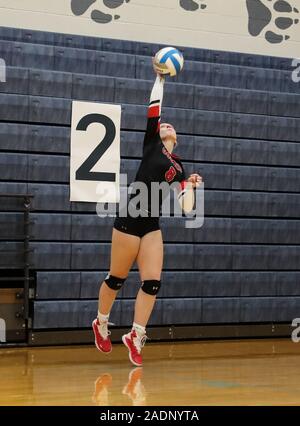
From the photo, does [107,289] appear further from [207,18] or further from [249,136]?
[207,18]

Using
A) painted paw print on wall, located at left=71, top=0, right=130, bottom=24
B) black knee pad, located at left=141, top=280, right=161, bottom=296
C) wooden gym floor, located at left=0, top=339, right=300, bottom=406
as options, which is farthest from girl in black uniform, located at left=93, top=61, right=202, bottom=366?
painted paw print on wall, located at left=71, top=0, right=130, bottom=24

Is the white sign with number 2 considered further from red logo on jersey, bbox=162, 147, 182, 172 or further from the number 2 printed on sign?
red logo on jersey, bbox=162, 147, 182, 172

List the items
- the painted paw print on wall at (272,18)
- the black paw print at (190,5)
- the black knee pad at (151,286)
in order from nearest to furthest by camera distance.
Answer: the black knee pad at (151,286)
the black paw print at (190,5)
the painted paw print on wall at (272,18)

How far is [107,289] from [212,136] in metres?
2.97

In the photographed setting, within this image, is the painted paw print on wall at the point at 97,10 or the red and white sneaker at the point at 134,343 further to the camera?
the painted paw print on wall at the point at 97,10

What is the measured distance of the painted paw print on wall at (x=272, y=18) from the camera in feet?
29.1

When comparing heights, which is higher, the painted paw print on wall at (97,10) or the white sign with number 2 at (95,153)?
the painted paw print on wall at (97,10)

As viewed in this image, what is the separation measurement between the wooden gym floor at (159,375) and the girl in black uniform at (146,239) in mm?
409

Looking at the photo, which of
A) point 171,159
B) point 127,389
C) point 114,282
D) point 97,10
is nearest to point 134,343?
point 114,282

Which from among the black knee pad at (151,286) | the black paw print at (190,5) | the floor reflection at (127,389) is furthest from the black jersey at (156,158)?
the black paw print at (190,5)

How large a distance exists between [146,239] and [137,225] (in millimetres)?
123

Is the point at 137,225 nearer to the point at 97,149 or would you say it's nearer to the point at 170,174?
the point at 170,174

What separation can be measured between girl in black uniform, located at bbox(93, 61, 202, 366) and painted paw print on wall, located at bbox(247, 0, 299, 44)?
11.2 feet

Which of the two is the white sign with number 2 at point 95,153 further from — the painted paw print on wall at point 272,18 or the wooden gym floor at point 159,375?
the painted paw print on wall at point 272,18
